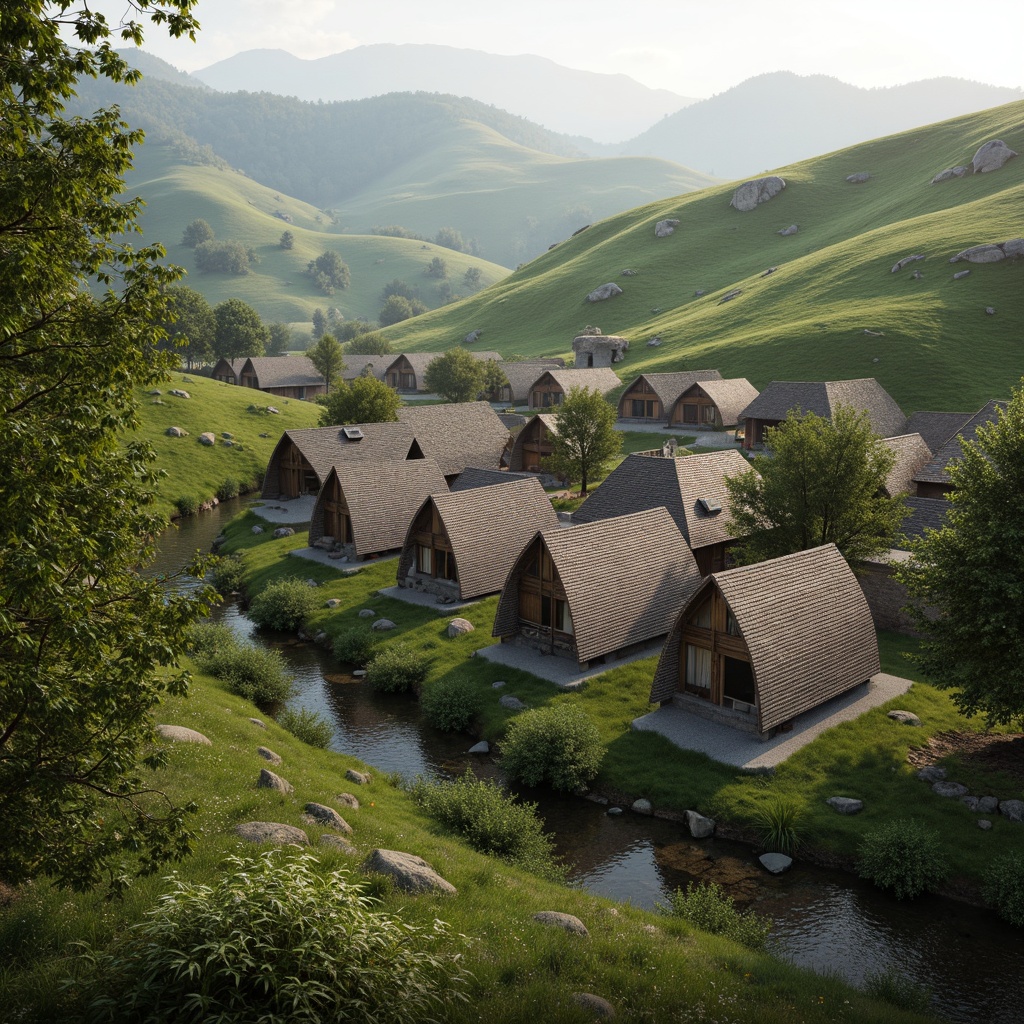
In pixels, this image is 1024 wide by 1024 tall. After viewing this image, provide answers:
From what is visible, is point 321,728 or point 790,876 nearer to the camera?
point 790,876

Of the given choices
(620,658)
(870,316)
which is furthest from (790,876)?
(870,316)

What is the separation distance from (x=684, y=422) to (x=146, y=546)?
8139 cm

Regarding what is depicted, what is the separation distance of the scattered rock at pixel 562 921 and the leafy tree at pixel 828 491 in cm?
2375

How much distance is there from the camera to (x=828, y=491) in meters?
35.6

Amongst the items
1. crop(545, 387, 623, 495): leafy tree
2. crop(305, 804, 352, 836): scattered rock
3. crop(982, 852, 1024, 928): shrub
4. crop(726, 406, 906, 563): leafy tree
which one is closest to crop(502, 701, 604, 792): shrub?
crop(305, 804, 352, 836): scattered rock

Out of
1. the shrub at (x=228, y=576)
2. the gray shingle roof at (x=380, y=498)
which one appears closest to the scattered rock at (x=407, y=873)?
the gray shingle roof at (x=380, y=498)

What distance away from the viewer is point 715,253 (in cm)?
15475

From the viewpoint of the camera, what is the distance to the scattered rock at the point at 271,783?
2070cm

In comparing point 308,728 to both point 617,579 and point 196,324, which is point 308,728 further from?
point 196,324

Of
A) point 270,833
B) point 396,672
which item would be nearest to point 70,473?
point 270,833

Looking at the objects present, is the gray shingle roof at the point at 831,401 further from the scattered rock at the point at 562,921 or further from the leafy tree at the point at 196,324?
the leafy tree at the point at 196,324

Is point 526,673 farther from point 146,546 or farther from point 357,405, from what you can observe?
point 357,405

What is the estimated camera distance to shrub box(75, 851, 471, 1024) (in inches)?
377

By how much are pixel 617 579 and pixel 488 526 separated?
10578 millimetres
